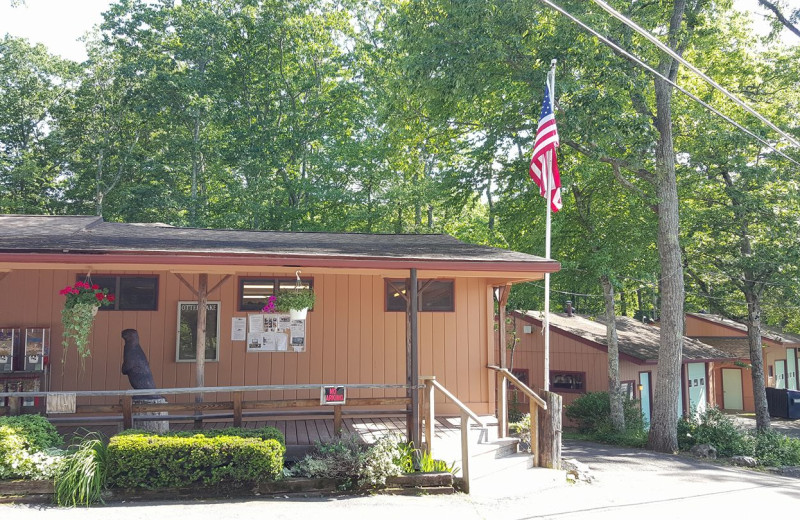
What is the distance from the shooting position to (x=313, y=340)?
33.9ft

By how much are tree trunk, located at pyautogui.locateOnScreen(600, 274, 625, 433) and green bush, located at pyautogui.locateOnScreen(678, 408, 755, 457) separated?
181cm

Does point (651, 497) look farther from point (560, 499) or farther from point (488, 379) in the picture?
point (488, 379)

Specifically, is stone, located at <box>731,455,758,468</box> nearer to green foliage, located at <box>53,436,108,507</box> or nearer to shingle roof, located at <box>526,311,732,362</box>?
shingle roof, located at <box>526,311,732,362</box>

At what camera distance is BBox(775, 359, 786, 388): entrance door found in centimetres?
2978

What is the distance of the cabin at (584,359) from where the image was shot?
20.2 metres

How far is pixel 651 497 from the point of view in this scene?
8523 millimetres

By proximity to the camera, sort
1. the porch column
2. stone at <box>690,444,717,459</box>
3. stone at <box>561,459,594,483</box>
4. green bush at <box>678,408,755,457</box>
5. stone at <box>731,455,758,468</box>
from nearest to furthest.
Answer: the porch column
stone at <box>561,459,594,483</box>
stone at <box>731,455,758,468</box>
stone at <box>690,444,717,459</box>
green bush at <box>678,408,755,457</box>

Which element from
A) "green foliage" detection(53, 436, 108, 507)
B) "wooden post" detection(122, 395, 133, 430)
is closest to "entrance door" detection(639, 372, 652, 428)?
"wooden post" detection(122, 395, 133, 430)

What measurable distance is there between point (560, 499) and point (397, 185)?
55.3 feet

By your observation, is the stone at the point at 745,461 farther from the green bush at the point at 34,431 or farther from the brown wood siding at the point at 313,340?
the green bush at the point at 34,431

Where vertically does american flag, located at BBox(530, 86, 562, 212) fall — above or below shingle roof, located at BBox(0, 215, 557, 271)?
above

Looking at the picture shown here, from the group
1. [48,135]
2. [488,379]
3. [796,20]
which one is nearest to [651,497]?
[488,379]

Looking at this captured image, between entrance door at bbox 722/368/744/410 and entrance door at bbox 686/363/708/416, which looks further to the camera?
entrance door at bbox 722/368/744/410

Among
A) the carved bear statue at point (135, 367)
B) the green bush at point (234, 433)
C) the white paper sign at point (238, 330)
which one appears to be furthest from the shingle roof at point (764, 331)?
the carved bear statue at point (135, 367)
